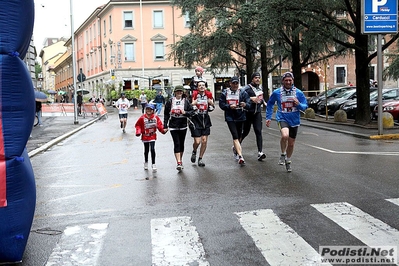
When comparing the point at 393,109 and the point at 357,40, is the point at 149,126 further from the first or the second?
the point at 393,109

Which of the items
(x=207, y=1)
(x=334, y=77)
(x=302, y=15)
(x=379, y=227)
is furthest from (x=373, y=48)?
(x=379, y=227)

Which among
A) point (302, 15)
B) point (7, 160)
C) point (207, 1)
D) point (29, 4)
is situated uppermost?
point (207, 1)

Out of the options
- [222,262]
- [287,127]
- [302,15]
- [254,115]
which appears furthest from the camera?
[302,15]

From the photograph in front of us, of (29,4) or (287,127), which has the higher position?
(29,4)

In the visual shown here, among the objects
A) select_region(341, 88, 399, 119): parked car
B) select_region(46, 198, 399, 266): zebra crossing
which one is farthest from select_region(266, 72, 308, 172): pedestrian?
select_region(341, 88, 399, 119): parked car

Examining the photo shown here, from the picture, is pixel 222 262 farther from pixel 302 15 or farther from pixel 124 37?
pixel 124 37

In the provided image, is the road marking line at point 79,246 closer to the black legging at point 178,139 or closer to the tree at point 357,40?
the black legging at point 178,139

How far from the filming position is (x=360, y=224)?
234 inches

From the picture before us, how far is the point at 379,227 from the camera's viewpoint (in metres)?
5.82

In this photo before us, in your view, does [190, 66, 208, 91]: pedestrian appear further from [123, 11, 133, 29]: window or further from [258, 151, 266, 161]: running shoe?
[123, 11, 133, 29]: window

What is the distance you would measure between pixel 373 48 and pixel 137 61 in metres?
33.8

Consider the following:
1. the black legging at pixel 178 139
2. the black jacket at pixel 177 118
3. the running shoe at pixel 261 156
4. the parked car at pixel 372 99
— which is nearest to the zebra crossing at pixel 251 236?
the black legging at pixel 178 139

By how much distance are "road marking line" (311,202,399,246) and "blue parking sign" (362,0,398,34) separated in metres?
10.8

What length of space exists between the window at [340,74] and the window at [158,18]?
21707 mm
